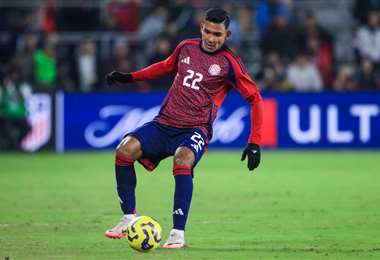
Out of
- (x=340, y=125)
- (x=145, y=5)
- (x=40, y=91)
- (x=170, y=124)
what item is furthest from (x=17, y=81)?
(x=170, y=124)

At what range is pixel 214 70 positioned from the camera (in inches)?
383

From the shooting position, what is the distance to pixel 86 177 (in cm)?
1686

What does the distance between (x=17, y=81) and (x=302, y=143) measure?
6.16 m

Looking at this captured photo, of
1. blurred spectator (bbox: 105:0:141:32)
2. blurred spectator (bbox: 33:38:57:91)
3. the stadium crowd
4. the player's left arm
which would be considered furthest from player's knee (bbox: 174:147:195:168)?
blurred spectator (bbox: 105:0:141:32)

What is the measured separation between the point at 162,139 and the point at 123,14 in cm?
1575

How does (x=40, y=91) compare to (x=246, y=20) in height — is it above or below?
below

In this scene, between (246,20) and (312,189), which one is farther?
(246,20)

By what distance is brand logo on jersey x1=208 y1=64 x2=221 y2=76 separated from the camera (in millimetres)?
9731

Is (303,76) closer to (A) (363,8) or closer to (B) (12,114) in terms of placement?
(A) (363,8)

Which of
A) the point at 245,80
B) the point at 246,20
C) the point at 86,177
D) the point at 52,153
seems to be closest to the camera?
the point at 245,80

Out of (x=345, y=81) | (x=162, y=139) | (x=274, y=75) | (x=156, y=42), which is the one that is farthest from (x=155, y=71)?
(x=156, y=42)

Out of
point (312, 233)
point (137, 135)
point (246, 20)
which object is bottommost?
point (312, 233)

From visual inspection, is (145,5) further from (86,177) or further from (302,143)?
(86,177)

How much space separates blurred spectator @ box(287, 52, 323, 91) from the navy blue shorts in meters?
13.3
